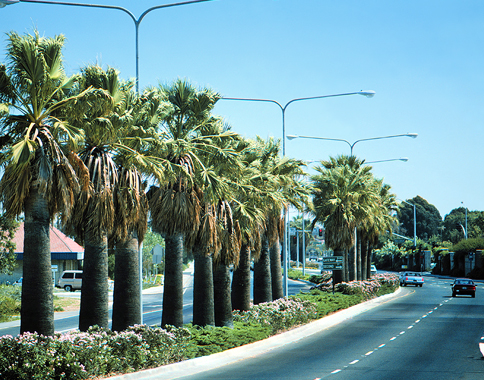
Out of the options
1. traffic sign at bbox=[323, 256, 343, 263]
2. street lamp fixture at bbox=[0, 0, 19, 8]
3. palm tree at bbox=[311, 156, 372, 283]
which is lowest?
traffic sign at bbox=[323, 256, 343, 263]

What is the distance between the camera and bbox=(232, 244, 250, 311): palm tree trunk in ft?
85.4

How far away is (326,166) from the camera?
46.1 m

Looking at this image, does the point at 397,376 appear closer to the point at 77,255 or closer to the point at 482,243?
the point at 77,255

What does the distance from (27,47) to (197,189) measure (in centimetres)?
827

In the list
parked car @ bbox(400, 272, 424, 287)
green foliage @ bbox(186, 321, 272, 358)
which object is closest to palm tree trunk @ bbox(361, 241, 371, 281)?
parked car @ bbox(400, 272, 424, 287)

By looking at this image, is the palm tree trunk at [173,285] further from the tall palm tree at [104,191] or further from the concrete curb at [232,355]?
the concrete curb at [232,355]

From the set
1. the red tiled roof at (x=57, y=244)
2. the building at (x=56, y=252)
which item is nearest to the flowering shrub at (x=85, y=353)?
the building at (x=56, y=252)

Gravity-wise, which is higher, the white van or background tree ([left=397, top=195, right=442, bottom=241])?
background tree ([left=397, top=195, right=442, bottom=241])

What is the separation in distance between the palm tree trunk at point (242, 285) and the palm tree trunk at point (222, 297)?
2.80 metres

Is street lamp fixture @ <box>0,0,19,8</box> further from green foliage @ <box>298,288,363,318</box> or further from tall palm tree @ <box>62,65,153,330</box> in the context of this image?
green foliage @ <box>298,288,363,318</box>

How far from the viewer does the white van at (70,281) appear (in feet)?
188

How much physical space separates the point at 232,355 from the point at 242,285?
758 cm

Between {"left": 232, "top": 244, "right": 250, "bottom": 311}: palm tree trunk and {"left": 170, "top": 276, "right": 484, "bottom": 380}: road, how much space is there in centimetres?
331

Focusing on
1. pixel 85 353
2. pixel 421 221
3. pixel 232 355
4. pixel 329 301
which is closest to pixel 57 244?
pixel 329 301
